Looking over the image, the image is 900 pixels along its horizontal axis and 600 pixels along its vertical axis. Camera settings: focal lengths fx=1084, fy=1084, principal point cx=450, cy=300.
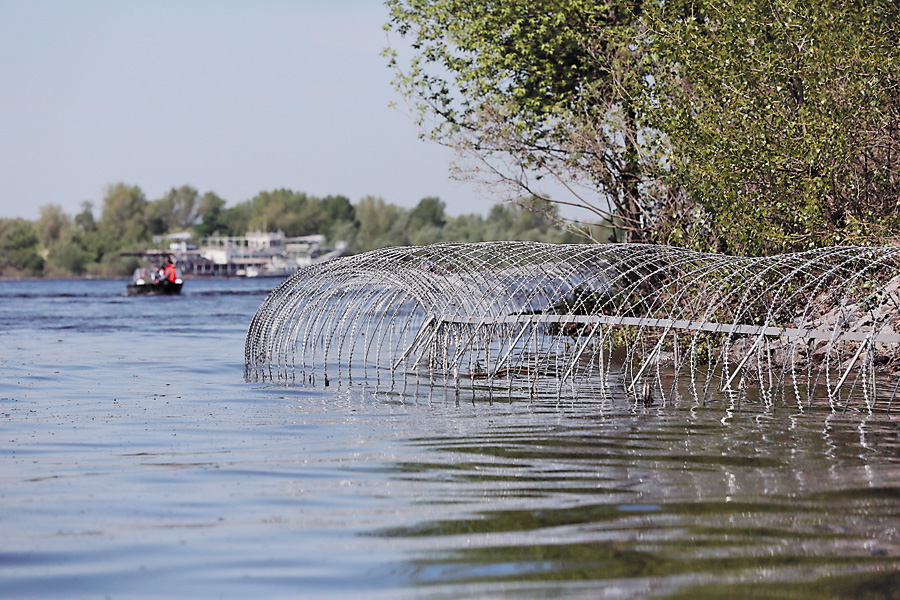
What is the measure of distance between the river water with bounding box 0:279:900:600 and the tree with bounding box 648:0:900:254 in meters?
4.69

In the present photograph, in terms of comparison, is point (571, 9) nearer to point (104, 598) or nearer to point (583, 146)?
point (583, 146)

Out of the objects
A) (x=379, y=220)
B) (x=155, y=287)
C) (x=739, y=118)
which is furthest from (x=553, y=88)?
(x=379, y=220)

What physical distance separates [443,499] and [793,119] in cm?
1175

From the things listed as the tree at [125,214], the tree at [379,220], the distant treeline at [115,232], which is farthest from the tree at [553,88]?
the tree at [125,214]

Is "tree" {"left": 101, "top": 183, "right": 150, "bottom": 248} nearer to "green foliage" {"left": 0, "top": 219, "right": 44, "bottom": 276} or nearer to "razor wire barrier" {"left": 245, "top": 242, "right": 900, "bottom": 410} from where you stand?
"green foliage" {"left": 0, "top": 219, "right": 44, "bottom": 276}

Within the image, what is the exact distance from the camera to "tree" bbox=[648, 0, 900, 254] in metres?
17.3

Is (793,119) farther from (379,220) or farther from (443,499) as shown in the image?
(379,220)

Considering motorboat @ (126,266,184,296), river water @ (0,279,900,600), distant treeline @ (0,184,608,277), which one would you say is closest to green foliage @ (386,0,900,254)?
river water @ (0,279,900,600)

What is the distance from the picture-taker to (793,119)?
723 inches

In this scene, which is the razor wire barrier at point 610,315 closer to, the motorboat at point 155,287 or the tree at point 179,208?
the motorboat at point 155,287

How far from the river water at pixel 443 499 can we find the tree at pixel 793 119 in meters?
4.69

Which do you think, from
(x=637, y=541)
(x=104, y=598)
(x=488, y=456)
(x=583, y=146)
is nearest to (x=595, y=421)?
(x=488, y=456)

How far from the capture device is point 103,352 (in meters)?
28.8

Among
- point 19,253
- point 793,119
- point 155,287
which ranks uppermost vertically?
point 19,253
